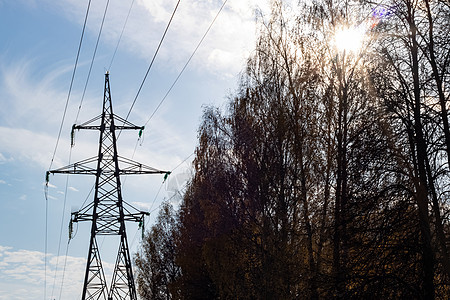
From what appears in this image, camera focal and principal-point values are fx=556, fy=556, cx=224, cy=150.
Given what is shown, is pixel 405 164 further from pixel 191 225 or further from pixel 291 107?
pixel 191 225

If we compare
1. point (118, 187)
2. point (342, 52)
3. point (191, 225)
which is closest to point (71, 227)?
point (118, 187)

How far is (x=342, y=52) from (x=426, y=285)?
394 inches

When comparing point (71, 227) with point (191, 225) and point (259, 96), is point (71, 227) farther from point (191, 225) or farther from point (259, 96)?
point (259, 96)

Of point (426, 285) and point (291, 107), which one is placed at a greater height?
point (291, 107)

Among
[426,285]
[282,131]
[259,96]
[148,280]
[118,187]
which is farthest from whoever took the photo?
[148,280]

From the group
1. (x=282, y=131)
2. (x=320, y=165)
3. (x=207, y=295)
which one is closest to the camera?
(x=320, y=165)

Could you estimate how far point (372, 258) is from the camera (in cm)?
1116

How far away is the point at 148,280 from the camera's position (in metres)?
39.8

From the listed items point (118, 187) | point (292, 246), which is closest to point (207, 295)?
point (118, 187)

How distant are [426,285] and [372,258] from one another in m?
1.25

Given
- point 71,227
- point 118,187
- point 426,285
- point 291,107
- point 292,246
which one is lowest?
point 426,285

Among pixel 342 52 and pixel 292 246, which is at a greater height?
pixel 342 52

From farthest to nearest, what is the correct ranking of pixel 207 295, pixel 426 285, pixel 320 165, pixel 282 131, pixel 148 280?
1. pixel 148 280
2. pixel 207 295
3. pixel 282 131
4. pixel 320 165
5. pixel 426 285

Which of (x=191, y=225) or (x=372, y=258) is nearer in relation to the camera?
(x=372, y=258)
